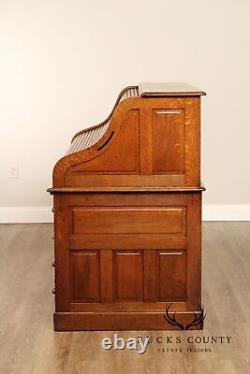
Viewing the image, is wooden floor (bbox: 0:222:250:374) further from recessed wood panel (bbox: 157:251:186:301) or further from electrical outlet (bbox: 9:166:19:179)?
electrical outlet (bbox: 9:166:19:179)

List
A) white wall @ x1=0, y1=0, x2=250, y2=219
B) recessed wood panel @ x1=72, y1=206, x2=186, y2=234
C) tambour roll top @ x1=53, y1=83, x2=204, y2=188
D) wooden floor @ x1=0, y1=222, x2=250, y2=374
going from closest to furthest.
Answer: wooden floor @ x1=0, y1=222, x2=250, y2=374 < tambour roll top @ x1=53, y1=83, x2=204, y2=188 < recessed wood panel @ x1=72, y1=206, x2=186, y2=234 < white wall @ x1=0, y1=0, x2=250, y2=219

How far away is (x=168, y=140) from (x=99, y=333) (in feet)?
3.80

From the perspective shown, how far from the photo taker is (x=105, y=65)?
694 cm

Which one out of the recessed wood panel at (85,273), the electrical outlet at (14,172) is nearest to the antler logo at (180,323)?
the recessed wood panel at (85,273)

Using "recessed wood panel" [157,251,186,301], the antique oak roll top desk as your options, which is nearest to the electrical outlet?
the antique oak roll top desk

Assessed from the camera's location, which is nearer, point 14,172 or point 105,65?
point 105,65

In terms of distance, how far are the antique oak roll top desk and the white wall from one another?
9.66ft

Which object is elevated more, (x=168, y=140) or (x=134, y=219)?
(x=168, y=140)

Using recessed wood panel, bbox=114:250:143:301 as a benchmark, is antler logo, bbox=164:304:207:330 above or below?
below

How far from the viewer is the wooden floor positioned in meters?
3.65

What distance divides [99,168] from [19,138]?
3.22 m

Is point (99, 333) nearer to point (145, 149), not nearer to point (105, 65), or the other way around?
point (145, 149)

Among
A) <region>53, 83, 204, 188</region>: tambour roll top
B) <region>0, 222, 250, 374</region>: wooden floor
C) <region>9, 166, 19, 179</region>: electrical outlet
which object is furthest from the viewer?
<region>9, 166, 19, 179</region>: electrical outlet

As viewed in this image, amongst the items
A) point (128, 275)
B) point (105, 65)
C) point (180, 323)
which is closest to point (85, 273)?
point (128, 275)
